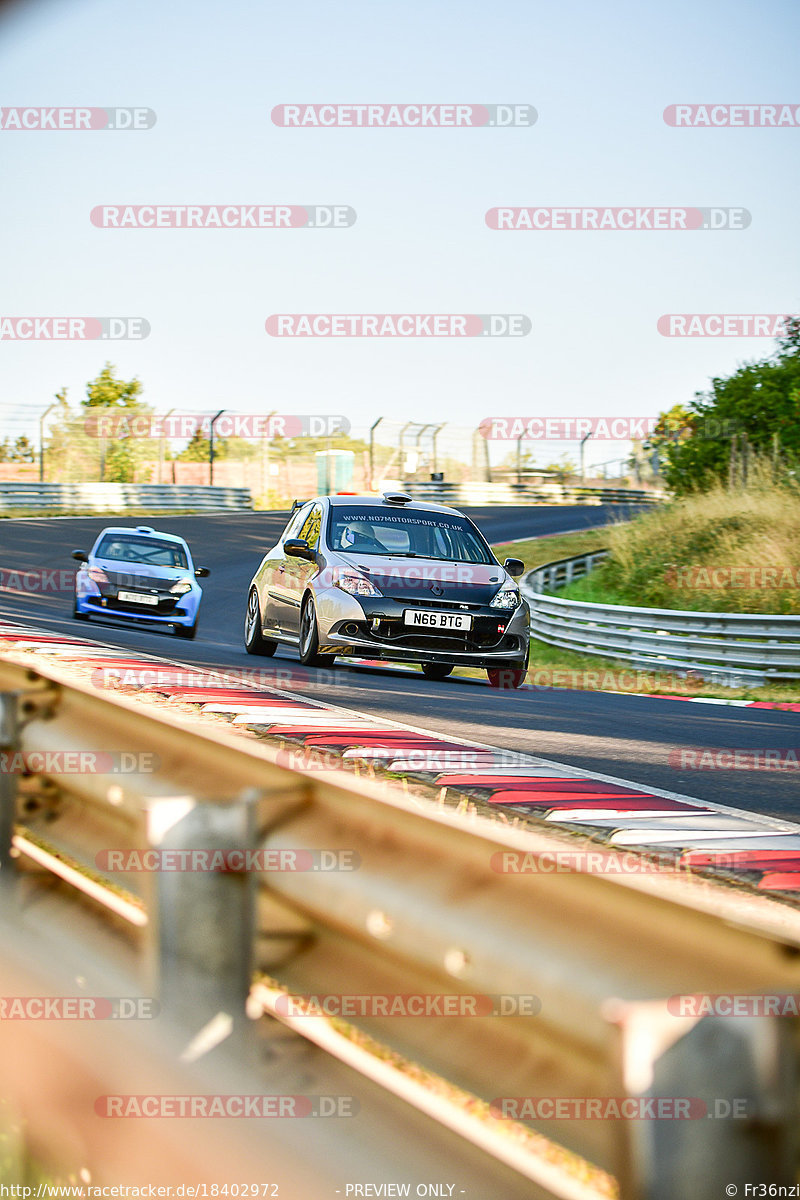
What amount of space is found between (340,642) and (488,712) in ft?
9.43

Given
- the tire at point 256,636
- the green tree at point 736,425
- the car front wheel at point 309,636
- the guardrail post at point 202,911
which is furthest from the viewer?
the green tree at point 736,425

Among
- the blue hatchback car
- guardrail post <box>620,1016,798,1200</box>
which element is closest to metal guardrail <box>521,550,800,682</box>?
the blue hatchback car

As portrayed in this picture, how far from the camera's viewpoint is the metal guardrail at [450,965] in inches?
64.0

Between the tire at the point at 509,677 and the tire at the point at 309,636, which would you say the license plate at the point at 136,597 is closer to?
the tire at the point at 309,636

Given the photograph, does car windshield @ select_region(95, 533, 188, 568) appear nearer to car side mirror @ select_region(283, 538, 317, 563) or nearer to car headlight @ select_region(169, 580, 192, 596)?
car headlight @ select_region(169, 580, 192, 596)

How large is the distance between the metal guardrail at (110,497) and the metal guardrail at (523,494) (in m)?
7.86

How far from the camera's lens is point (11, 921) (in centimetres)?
359

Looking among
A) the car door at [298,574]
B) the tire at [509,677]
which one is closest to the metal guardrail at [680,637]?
the tire at [509,677]

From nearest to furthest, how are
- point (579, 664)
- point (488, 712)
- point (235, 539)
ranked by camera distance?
point (488, 712) → point (579, 664) → point (235, 539)

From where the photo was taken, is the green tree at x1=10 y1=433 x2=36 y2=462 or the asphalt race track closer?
the asphalt race track

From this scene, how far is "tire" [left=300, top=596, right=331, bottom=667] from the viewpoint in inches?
430

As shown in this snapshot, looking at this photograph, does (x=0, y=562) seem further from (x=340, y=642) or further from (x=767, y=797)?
(x=767, y=797)

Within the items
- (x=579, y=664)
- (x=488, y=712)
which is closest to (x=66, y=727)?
(x=488, y=712)

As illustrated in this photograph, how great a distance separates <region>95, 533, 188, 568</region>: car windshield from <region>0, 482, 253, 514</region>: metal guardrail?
2159 cm
